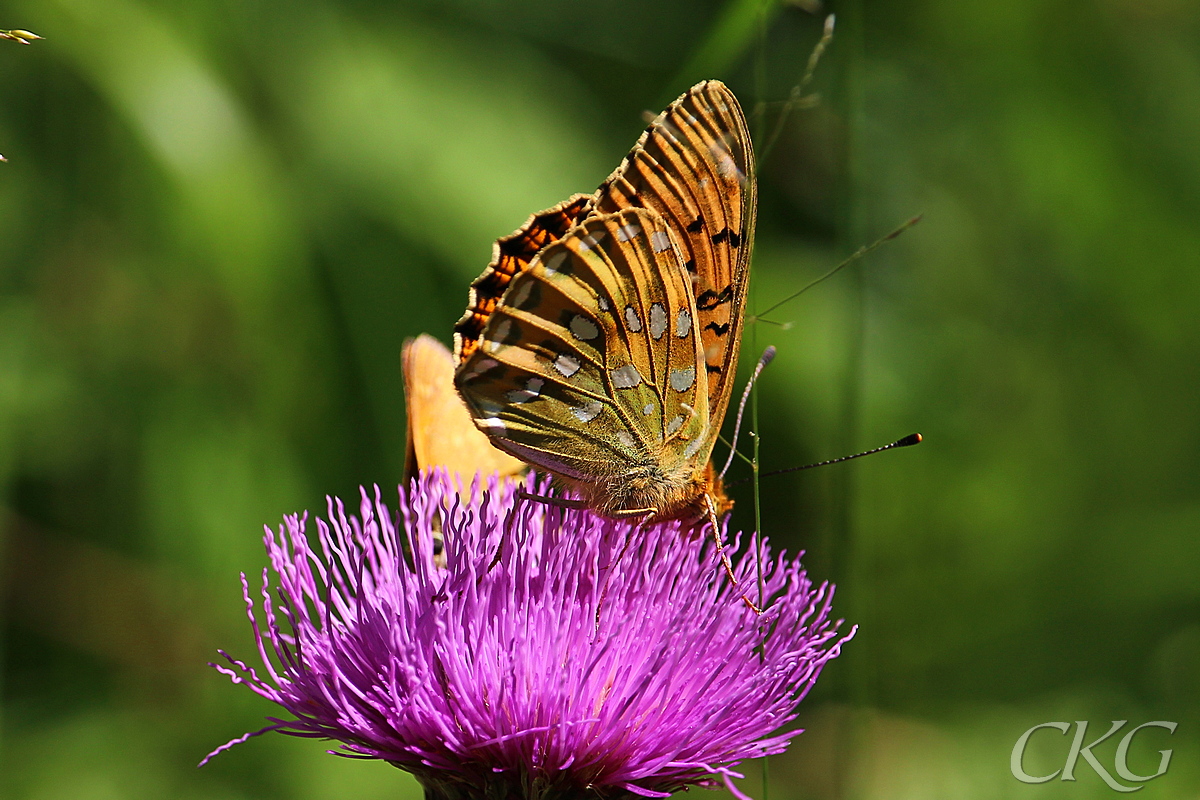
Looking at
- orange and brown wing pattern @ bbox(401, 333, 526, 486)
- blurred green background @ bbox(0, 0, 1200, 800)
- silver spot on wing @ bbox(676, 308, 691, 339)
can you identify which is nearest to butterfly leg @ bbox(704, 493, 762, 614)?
silver spot on wing @ bbox(676, 308, 691, 339)

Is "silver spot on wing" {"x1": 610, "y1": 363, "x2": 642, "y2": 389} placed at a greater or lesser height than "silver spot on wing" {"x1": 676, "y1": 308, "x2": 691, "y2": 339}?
lesser

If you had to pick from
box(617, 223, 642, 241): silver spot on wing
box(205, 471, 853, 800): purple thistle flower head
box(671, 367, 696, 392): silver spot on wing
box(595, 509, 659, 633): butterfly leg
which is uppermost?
box(617, 223, 642, 241): silver spot on wing

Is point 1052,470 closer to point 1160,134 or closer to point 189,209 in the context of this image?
point 1160,134

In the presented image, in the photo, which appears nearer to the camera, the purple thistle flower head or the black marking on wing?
the purple thistle flower head

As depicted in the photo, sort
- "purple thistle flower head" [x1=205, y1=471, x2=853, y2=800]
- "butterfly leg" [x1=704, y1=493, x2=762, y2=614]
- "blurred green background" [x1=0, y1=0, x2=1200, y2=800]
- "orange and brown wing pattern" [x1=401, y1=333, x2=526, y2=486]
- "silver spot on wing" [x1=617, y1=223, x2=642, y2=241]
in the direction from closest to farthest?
A: "purple thistle flower head" [x1=205, y1=471, x2=853, y2=800] → "silver spot on wing" [x1=617, y1=223, x2=642, y2=241] → "butterfly leg" [x1=704, y1=493, x2=762, y2=614] → "orange and brown wing pattern" [x1=401, y1=333, x2=526, y2=486] → "blurred green background" [x1=0, y1=0, x2=1200, y2=800]

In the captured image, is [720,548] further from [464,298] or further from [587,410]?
[464,298]

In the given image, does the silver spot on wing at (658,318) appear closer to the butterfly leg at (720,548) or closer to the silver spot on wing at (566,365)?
the silver spot on wing at (566,365)

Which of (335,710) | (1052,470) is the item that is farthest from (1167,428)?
(335,710)

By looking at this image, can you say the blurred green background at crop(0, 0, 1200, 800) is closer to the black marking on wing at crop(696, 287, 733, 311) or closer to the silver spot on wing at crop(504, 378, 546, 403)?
the black marking on wing at crop(696, 287, 733, 311)
